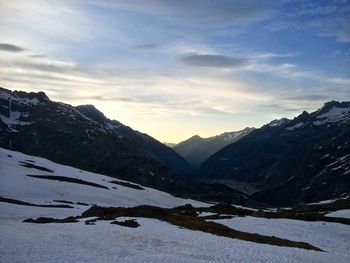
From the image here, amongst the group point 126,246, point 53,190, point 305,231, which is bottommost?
point 53,190

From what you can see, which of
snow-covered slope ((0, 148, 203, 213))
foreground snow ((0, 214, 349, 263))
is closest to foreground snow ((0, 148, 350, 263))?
foreground snow ((0, 214, 349, 263))

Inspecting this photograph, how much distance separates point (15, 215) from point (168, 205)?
6467 cm

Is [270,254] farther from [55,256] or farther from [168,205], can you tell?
[168,205]

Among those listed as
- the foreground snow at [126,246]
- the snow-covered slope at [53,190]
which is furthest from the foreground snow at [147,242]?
the snow-covered slope at [53,190]

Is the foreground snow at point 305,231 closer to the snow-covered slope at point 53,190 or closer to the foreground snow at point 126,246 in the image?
the foreground snow at point 126,246

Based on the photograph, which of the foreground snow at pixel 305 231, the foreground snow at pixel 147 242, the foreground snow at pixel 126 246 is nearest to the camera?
the foreground snow at pixel 126 246

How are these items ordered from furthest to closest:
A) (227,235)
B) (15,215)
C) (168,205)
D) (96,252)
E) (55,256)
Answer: (168,205) → (15,215) → (227,235) → (96,252) → (55,256)

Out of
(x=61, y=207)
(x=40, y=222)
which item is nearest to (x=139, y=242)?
(x=40, y=222)

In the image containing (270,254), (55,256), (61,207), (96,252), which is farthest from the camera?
(61,207)

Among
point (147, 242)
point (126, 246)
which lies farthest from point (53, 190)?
point (126, 246)

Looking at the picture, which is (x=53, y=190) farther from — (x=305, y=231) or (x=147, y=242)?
(x=147, y=242)

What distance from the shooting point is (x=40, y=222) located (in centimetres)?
4900

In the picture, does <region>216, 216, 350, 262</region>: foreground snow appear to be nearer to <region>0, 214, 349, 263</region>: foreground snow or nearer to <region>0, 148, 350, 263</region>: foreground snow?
<region>0, 148, 350, 263</region>: foreground snow

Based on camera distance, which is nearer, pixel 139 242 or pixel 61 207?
pixel 139 242
